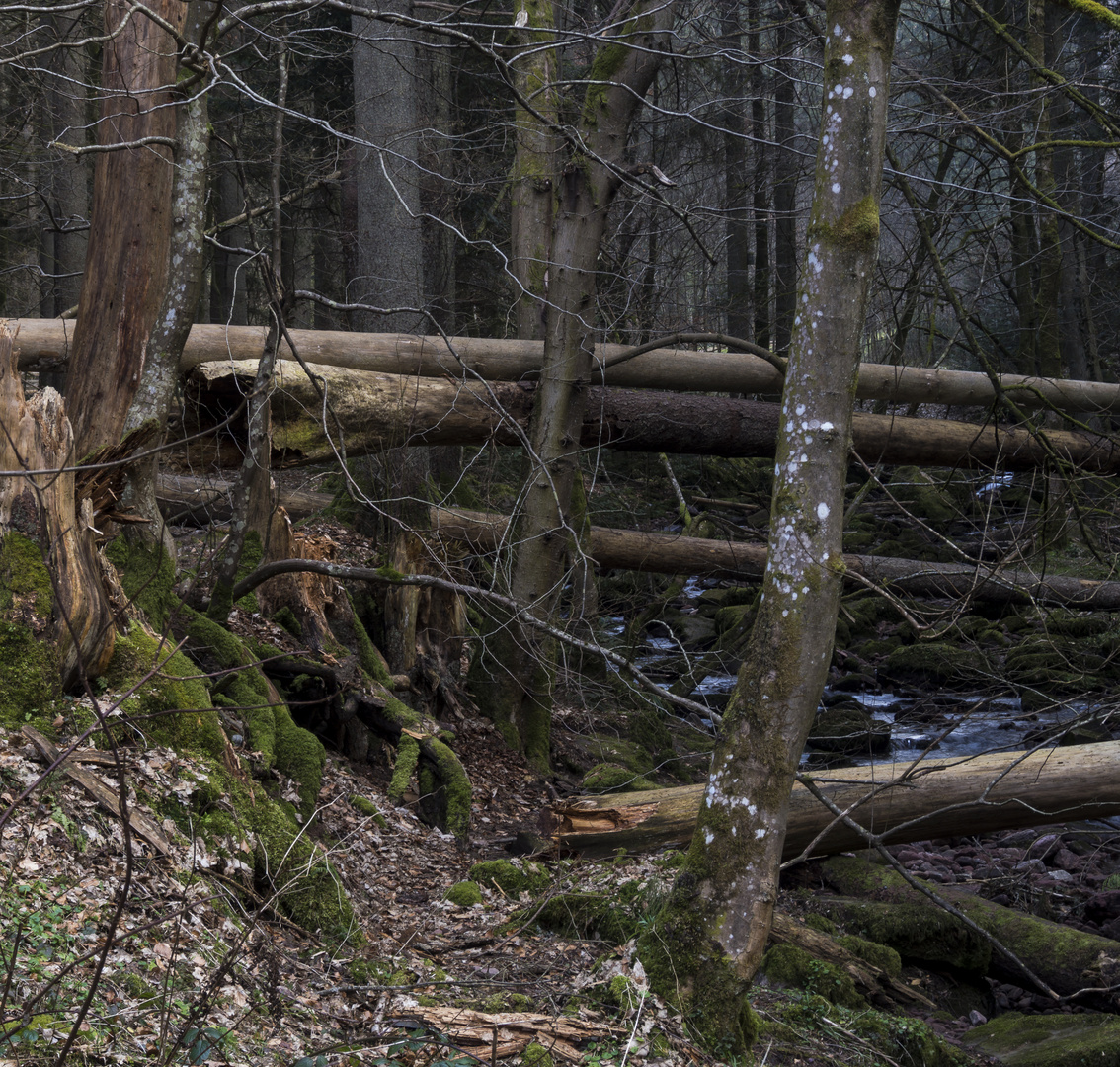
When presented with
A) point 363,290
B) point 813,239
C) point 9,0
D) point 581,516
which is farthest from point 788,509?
point 9,0

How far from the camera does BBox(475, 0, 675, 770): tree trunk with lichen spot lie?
6.68 metres

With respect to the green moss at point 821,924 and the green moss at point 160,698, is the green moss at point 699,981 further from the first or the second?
the green moss at point 160,698

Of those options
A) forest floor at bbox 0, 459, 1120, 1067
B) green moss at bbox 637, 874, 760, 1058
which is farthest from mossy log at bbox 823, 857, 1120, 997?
green moss at bbox 637, 874, 760, 1058

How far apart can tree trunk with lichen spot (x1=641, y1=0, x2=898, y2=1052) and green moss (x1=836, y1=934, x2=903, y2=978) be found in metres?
1.78

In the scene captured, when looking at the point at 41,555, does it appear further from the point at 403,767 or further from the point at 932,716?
the point at 932,716

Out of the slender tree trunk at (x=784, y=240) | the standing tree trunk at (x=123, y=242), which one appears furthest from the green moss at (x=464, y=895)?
the slender tree trunk at (x=784, y=240)

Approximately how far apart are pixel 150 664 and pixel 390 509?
3.13 meters

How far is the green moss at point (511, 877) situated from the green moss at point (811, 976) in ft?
4.02

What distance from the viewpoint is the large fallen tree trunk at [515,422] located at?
6.52 m

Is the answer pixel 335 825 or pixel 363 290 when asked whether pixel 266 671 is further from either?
pixel 363 290

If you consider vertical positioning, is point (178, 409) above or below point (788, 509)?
above

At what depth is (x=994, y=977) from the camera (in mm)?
5711

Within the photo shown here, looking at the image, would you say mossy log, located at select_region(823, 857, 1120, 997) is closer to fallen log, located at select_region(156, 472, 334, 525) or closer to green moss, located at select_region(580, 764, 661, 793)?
green moss, located at select_region(580, 764, 661, 793)

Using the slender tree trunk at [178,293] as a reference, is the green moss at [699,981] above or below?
below
